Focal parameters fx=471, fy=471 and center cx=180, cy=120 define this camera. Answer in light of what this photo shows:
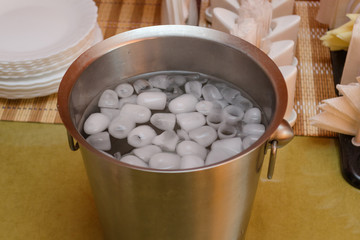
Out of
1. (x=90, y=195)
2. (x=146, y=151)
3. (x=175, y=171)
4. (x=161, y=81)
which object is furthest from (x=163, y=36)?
(x=90, y=195)

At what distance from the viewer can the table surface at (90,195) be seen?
3.77 ft

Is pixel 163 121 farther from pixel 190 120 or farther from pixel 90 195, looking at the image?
pixel 90 195

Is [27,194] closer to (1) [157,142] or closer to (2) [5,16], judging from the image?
(1) [157,142]

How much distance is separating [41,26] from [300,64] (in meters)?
0.85

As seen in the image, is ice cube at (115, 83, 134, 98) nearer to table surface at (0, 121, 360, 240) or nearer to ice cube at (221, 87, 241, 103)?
ice cube at (221, 87, 241, 103)

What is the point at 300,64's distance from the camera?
155 centimetres

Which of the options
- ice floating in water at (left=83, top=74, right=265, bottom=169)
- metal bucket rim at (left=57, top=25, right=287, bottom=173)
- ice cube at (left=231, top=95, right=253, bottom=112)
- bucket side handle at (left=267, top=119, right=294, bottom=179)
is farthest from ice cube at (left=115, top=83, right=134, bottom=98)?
bucket side handle at (left=267, top=119, right=294, bottom=179)

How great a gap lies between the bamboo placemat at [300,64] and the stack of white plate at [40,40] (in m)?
0.06

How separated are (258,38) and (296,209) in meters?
0.47

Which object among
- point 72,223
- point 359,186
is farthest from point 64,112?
point 359,186

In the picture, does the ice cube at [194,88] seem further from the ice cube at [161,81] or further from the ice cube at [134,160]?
the ice cube at [134,160]

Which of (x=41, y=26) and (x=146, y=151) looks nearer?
(x=146, y=151)

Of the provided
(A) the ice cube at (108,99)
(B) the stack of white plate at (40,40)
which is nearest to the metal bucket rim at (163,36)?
(A) the ice cube at (108,99)

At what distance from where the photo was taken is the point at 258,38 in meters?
1.29
